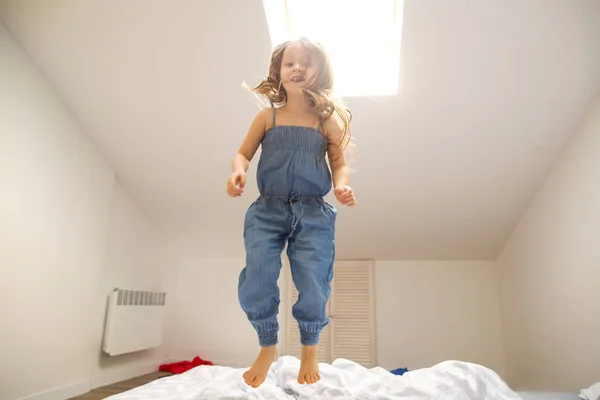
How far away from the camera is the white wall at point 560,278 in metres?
2.22

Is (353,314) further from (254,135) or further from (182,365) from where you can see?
(254,135)

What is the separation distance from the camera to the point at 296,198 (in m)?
1.17

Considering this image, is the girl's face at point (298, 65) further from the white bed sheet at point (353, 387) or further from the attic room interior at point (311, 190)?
the white bed sheet at point (353, 387)

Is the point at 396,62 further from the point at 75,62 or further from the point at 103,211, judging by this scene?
the point at 103,211

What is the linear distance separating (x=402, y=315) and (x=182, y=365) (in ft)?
5.35

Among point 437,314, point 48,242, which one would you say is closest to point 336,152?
point 48,242

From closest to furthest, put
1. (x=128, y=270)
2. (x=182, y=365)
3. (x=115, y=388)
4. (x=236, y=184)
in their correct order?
(x=236, y=184) → (x=115, y=388) → (x=128, y=270) → (x=182, y=365)

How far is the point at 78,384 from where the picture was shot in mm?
2535

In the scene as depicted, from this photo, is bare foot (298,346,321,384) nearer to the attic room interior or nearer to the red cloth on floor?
the attic room interior

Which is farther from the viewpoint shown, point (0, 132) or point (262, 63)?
point (262, 63)

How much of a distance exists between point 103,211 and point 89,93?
2.40 feet

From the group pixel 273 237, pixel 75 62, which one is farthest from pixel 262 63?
pixel 273 237

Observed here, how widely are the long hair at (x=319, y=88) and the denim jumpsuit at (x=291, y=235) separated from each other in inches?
2.8

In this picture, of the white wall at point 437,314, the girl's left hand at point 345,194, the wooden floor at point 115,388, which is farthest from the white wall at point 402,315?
the girl's left hand at point 345,194
